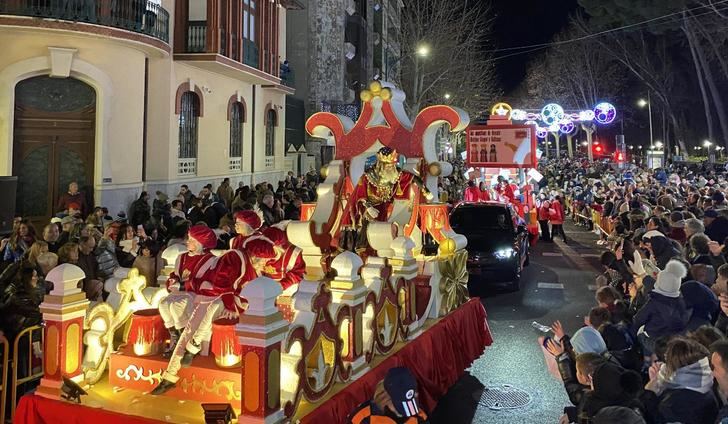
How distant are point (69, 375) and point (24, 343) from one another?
1527mm

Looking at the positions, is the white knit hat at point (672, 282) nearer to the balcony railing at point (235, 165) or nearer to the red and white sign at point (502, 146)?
the red and white sign at point (502, 146)

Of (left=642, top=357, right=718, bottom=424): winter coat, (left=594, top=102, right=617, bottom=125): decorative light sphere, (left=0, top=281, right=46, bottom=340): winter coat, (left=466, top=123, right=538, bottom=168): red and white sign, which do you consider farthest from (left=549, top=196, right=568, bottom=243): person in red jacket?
(left=0, top=281, right=46, bottom=340): winter coat

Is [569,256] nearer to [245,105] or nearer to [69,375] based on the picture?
[245,105]

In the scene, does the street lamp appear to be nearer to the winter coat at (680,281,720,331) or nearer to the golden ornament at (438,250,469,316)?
the golden ornament at (438,250,469,316)

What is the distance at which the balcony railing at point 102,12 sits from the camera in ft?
43.5

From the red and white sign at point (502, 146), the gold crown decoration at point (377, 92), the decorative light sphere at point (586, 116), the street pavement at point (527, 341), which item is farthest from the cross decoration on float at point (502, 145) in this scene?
the decorative light sphere at point (586, 116)

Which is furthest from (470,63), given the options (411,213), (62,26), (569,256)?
(411,213)

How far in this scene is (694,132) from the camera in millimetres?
53625

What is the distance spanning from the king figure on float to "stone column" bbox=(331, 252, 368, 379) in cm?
274

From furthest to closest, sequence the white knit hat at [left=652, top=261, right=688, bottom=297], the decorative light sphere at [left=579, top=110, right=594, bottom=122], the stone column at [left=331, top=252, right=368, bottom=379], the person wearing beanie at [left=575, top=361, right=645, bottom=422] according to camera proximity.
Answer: the decorative light sphere at [left=579, top=110, right=594, bottom=122]
the white knit hat at [left=652, top=261, right=688, bottom=297]
the stone column at [left=331, top=252, right=368, bottom=379]
the person wearing beanie at [left=575, top=361, right=645, bottom=422]

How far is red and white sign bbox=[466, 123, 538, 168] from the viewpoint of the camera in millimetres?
18141

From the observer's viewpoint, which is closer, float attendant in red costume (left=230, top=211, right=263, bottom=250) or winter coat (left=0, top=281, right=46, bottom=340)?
float attendant in red costume (left=230, top=211, right=263, bottom=250)

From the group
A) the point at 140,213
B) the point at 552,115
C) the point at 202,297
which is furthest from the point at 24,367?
the point at 552,115

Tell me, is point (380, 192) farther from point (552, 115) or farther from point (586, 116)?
point (586, 116)
